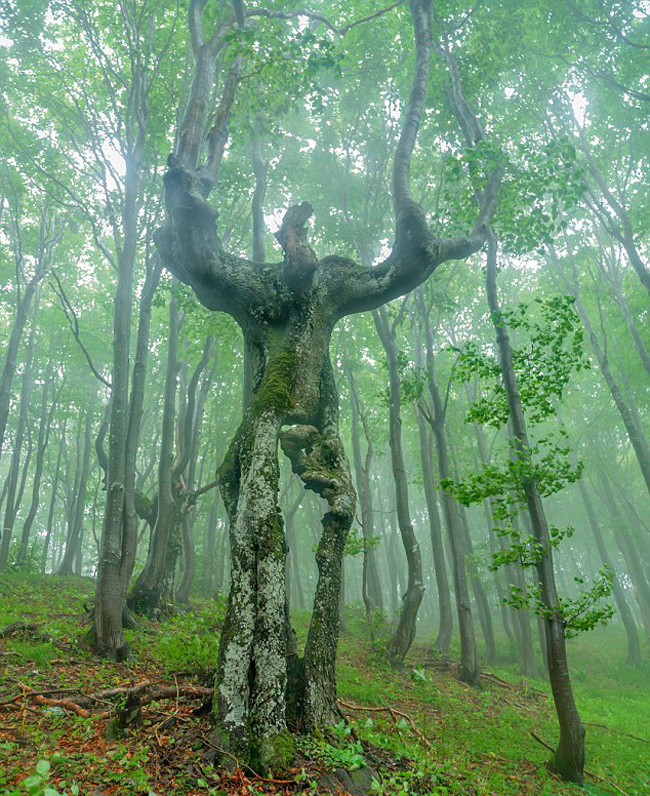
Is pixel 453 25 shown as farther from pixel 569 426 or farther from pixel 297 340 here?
pixel 569 426

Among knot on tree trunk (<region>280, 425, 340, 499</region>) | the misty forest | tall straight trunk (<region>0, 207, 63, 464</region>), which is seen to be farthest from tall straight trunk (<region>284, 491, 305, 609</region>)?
knot on tree trunk (<region>280, 425, 340, 499</region>)

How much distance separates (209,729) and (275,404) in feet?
10.7

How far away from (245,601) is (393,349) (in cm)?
1018

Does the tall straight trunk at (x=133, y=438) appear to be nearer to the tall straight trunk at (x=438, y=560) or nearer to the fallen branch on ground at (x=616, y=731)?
the tall straight trunk at (x=438, y=560)

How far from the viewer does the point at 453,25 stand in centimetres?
1156

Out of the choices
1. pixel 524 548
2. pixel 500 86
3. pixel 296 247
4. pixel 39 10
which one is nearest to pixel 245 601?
pixel 524 548

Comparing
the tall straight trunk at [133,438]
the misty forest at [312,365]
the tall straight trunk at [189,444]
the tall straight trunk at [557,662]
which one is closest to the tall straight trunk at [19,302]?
the misty forest at [312,365]

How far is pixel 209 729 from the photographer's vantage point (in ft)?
14.8

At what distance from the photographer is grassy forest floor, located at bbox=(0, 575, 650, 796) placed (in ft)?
13.0

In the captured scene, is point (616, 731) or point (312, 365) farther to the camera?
point (616, 731)

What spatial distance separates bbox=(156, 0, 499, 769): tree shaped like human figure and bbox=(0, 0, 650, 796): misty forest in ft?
0.11

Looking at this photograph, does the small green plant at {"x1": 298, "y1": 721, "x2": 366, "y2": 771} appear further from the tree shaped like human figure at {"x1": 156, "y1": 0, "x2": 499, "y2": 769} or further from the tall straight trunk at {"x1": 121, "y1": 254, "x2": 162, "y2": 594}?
the tall straight trunk at {"x1": 121, "y1": 254, "x2": 162, "y2": 594}

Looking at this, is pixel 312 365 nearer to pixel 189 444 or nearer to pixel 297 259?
pixel 297 259

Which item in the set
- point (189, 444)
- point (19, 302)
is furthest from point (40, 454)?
point (189, 444)
